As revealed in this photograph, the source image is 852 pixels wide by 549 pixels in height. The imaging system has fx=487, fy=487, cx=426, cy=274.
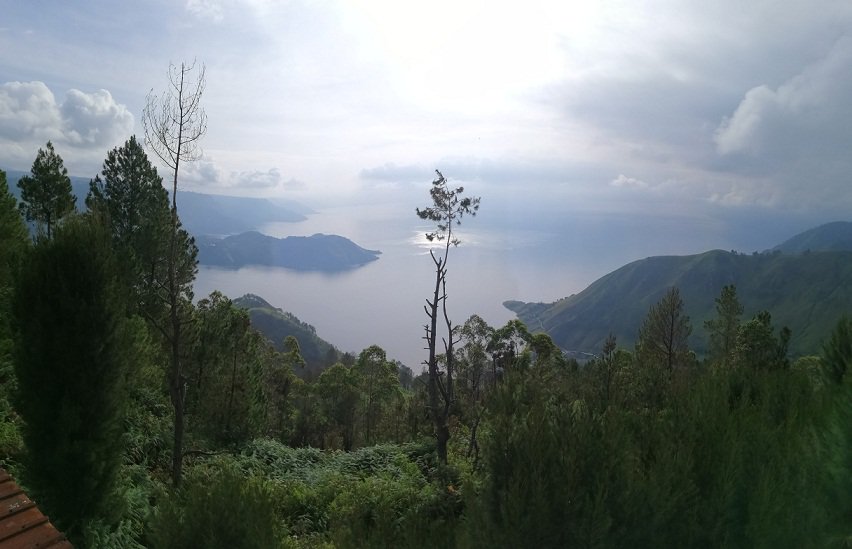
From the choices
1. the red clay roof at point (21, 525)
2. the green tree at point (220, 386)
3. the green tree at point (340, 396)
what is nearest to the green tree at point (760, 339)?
the green tree at point (220, 386)

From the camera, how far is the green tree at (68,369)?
6516 millimetres

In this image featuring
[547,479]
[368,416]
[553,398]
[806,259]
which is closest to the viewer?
[547,479]

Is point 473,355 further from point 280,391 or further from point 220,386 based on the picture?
point 280,391

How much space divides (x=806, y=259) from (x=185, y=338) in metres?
178

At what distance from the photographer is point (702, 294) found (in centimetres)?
15100

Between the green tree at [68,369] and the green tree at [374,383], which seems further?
the green tree at [374,383]

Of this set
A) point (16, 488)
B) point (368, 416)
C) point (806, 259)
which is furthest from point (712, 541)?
point (806, 259)

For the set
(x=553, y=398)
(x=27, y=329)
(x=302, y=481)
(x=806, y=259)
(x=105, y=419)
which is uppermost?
(x=806, y=259)

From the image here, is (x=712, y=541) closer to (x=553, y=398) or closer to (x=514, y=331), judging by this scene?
(x=553, y=398)

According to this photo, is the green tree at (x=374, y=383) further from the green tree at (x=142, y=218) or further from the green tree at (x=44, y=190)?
the green tree at (x=44, y=190)

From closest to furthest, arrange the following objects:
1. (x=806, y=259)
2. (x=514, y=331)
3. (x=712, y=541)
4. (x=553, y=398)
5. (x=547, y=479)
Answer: (x=547, y=479), (x=712, y=541), (x=553, y=398), (x=514, y=331), (x=806, y=259)

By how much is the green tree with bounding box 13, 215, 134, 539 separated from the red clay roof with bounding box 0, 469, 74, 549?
96.7 inches

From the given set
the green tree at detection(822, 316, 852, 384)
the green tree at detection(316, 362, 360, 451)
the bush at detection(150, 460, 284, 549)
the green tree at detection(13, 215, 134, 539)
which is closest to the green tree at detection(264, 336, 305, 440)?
the green tree at detection(316, 362, 360, 451)

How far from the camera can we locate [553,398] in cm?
536
